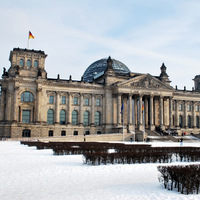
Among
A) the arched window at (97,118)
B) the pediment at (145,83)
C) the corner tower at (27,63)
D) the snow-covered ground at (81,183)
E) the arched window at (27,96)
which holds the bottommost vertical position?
→ the snow-covered ground at (81,183)

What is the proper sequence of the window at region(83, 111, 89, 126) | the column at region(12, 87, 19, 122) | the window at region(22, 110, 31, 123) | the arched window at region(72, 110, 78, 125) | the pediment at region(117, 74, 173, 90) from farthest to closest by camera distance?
the pediment at region(117, 74, 173, 90), the window at region(83, 111, 89, 126), the arched window at region(72, 110, 78, 125), the window at region(22, 110, 31, 123), the column at region(12, 87, 19, 122)

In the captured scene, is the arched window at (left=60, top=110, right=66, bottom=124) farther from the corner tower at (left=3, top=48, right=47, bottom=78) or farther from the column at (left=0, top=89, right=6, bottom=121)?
the column at (left=0, top=89, right=6, bottom=121)

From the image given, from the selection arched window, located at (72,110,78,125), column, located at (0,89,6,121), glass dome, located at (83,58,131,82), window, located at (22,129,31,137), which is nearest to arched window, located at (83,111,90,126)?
arched window, located at (72,110,78,125)

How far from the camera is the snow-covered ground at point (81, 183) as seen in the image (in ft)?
39.1

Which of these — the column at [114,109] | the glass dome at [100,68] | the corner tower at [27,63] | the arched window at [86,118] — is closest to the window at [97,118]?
the arched window at [86,118]

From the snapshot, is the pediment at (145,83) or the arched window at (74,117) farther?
the pediment at (145,83)

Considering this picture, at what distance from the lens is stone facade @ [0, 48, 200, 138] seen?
68.4m

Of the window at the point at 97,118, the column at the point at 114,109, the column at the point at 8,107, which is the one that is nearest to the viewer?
the column at the point at 8,107

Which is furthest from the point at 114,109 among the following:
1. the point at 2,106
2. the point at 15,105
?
the point at 2,106

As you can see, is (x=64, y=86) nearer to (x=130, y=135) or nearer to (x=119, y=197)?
(x=130, y=135)

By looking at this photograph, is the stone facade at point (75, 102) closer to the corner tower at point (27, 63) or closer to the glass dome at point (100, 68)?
the corner tower at point (27, 63)

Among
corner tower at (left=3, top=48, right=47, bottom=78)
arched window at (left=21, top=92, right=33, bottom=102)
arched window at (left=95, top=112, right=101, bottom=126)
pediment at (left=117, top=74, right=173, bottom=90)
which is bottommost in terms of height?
arched window at (left=95, top=112, right=101, bottom=126)

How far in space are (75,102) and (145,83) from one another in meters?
20.8

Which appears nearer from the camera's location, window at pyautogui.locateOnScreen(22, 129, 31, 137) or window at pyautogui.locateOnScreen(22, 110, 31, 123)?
window at pyautogui.locateOnScreen(22, 129, 31, 137)
